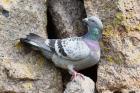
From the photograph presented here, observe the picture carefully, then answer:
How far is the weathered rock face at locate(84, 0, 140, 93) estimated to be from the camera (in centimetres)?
500

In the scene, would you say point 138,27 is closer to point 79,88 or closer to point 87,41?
point 87,41

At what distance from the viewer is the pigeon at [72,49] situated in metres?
5.02

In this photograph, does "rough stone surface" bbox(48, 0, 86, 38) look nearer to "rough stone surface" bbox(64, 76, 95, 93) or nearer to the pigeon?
the pigeon

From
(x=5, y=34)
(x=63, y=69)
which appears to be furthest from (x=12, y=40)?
(x=63, y=69)

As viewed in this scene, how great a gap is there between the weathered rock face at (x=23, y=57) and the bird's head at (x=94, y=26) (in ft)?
1.43

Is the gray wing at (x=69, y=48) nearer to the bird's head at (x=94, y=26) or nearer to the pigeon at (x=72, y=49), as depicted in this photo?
the pigeon at (x=72, y=49)

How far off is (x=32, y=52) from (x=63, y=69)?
331mm

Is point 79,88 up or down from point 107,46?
down

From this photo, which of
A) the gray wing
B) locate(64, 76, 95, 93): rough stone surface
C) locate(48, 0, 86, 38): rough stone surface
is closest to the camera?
locate(64, 76, 95, 93): rough stone surface

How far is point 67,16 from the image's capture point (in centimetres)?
534

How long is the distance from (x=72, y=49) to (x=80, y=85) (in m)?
0.34

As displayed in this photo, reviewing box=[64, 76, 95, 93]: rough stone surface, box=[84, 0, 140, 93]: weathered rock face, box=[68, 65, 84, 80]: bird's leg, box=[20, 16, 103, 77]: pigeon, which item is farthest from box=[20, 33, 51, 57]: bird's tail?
box=[84, 0, 140, 93]: weathered rock face

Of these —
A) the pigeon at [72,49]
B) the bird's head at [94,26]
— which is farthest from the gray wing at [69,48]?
the bird's head at [94,26]

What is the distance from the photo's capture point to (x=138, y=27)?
5.12 metres
